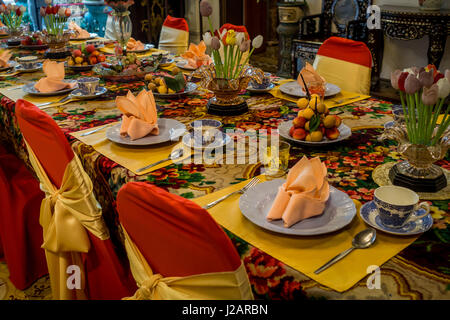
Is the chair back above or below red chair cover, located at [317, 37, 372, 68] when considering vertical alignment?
below

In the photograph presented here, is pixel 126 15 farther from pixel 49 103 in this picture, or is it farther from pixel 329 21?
pixel 329 21

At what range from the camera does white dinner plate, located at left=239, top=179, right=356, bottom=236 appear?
845mm

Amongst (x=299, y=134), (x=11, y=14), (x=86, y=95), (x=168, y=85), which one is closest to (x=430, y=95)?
(x=299, y=134)

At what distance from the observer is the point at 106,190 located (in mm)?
1245

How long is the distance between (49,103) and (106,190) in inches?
28.6

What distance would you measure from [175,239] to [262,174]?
47cm

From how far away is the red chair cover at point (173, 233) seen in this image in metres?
0.66

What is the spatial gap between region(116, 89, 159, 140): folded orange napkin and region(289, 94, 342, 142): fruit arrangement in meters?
0.45

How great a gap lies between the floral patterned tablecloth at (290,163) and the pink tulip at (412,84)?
24 centimetres

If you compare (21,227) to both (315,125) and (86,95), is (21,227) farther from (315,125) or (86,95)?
(315,125)

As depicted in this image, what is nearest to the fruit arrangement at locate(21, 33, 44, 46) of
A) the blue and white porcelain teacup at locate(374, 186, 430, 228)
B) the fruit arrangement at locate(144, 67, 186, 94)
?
the fruit arrangement at locate(144, 67, 186, 94)

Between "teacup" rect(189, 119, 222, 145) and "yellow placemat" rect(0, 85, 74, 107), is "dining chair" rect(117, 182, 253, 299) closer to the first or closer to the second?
"teacup" rect(189, 119, 222, 145)

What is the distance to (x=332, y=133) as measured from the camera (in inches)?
51.0

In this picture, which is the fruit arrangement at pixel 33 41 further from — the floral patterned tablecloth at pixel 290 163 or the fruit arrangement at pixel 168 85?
the fruit arrangement at pixel 168 85
